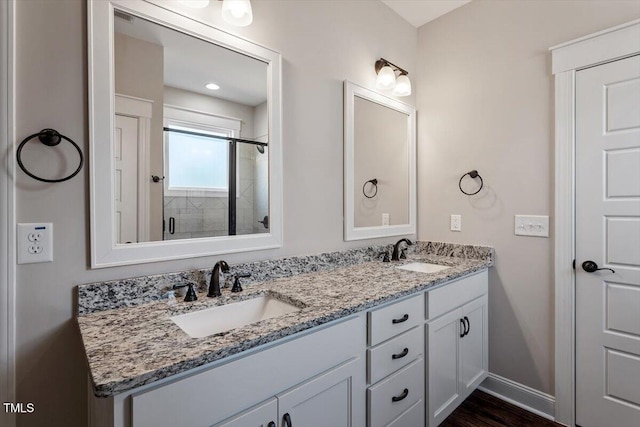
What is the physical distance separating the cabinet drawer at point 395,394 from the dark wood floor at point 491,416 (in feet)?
1.80

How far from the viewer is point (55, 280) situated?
1.05 m

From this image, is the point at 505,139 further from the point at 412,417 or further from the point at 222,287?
the point at 222,287

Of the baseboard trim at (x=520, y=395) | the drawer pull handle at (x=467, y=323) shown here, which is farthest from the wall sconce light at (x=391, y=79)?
the baseboard trim at (x=520, y=395)

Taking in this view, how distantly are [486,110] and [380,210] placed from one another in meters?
0.98

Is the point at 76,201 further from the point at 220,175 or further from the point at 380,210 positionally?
the point at 380,210

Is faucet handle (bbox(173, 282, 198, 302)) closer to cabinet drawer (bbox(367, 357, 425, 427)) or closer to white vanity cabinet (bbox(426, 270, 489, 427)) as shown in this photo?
cabinet drawer (bbox(367, 357, 425, 427))

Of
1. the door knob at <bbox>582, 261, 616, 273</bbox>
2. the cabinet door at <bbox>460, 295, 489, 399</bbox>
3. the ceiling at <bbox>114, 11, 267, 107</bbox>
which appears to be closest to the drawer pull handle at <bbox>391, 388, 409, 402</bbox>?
the cabinet door at <bbox>460, 295, 489, 399</bbox>

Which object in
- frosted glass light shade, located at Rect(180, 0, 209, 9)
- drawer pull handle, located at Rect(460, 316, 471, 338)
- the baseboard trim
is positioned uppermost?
frosted glass light shade, located at Rect(180, 0, 209, 9)

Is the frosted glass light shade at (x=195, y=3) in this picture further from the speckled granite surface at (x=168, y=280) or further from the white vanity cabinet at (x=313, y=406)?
the white vanity cabinet at (x=313, y=406)

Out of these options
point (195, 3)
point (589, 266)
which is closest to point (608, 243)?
point (589, 266)

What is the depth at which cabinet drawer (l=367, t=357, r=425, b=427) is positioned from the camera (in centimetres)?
131

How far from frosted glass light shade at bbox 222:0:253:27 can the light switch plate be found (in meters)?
1.92

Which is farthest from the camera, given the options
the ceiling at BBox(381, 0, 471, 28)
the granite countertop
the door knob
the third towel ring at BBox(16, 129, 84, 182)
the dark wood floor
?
the ceiling at BBox(381, 0, 471, 28)

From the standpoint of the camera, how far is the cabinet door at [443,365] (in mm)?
1609
